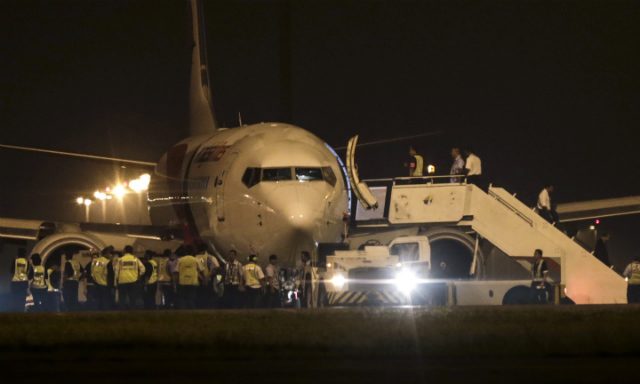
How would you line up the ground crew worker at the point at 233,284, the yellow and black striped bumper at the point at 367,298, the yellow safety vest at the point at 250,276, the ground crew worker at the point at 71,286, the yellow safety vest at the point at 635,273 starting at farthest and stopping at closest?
the yellow safety vest at the point at 635,273, the ground crew worker at the point at 71,286, the ground crew worker at the point at 233,284, the yellow safety vest at the point at 250,276, the yellow and black striped bumper at the point at 367,298

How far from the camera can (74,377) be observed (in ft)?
23.7

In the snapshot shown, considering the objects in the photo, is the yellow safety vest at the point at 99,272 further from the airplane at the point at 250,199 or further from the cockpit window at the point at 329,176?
the cockpit window at the point at 329,176

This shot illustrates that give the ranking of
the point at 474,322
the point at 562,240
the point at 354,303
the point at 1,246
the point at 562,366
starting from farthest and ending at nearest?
the point at 1,246 → the point at 562,240 → the point at 354,303 → the point at 474,322 → the point at 562,366

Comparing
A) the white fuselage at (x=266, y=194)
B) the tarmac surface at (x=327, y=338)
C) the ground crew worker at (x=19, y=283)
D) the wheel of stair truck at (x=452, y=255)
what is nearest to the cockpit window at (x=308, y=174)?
the white fuselage at (x=266, y=194)

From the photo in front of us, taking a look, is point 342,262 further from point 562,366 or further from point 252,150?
point 562,366

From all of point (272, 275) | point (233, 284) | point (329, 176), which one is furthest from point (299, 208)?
point (233, 284)

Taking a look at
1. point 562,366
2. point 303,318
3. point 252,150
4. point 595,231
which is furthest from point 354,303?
point 595,231

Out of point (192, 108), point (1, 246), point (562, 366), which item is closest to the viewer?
point (562, 366)

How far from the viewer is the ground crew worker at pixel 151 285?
61.9 ft

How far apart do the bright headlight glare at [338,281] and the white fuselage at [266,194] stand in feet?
3.97

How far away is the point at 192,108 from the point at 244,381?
24849 millimetres

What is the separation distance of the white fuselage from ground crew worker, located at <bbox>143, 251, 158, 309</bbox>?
1508 mm

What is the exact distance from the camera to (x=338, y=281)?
16.9 m

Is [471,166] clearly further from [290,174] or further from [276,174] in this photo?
[276,174]
